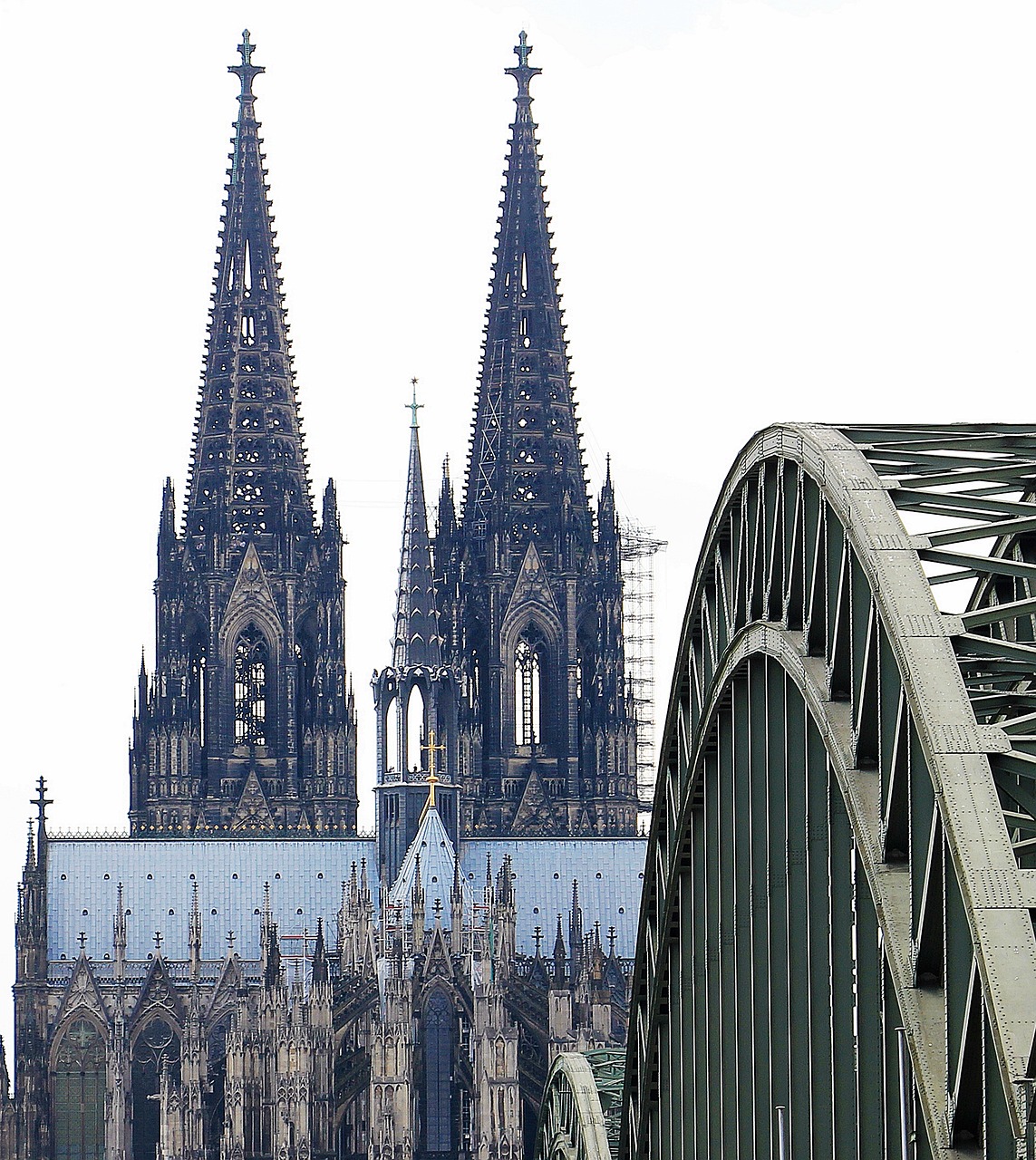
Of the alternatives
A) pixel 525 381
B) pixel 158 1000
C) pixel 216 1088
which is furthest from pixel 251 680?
pixel 216 1088

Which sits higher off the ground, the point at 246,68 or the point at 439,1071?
the point at 246,68

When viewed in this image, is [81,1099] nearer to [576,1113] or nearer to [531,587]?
[531,587]

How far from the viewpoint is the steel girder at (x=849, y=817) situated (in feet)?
59.6

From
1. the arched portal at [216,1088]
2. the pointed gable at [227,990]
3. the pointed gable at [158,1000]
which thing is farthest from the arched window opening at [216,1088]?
the pointed gable at [158,1000]

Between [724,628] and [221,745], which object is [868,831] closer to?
[724,628]

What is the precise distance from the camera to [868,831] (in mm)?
21328

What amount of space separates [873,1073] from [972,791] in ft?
18.4

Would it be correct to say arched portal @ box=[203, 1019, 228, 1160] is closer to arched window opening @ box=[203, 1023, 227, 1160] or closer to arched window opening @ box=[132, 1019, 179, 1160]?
arched window opening @ box=[203, 1023, 227, 1160]

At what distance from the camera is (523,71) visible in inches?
4594

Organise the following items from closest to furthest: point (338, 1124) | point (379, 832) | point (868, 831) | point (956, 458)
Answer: point (868, 831) → point (956, 458) → point (338, 1124) → point (379, 832)

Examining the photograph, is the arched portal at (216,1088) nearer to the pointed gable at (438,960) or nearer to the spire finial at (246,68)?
the pointed gable at (438,960)

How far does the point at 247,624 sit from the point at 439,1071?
18.9m

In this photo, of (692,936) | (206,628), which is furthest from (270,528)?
(692,936)

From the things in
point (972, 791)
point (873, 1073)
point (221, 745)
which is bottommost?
point (873, 1073)
